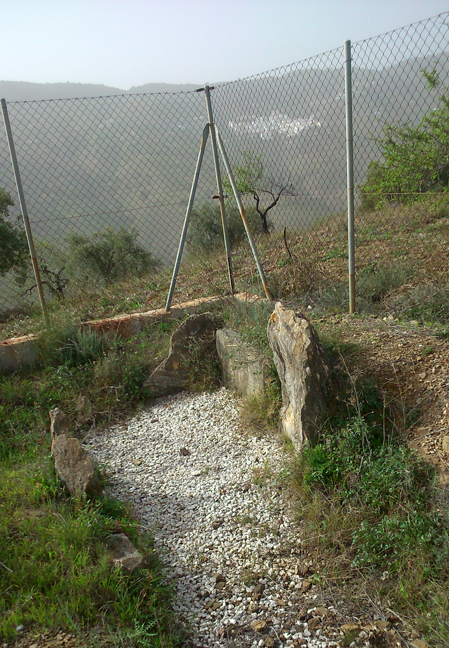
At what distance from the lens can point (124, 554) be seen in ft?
7.98

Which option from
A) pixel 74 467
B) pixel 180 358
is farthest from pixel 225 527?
pixel 180 358

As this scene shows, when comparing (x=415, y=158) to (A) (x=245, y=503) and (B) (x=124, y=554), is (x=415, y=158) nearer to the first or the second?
(A) (x=245, y=503)

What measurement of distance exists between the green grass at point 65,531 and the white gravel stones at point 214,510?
189 mm

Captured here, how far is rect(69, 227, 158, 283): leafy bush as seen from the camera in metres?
10.8

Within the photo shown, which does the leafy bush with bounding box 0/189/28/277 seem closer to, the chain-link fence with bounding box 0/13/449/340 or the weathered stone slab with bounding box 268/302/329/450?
the chain-link fence with bounding box 0/13/449/340

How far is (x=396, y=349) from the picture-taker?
11.3 ft

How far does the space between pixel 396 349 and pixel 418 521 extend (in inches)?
52.6

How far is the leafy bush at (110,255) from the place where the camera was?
423 inches

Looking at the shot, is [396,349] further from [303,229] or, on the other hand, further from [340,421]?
[303,229]

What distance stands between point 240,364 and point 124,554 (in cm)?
182

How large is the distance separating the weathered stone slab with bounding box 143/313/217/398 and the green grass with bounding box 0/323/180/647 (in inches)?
6.3

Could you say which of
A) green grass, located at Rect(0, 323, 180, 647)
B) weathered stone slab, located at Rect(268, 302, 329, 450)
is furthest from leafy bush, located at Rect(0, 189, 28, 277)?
weathered stone slab, located at Rect(268, 302, 329, 450)

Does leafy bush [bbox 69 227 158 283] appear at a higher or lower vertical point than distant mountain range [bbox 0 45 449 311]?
lower

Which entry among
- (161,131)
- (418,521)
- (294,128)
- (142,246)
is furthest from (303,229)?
(142,246)
